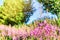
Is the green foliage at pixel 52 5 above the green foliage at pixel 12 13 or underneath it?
above

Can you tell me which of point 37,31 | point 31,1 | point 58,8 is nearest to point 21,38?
point 37,31

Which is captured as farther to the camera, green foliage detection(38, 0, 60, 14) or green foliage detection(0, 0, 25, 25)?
green foliage detection(0, 0, 25, 25)

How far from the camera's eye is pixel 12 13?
26.6m

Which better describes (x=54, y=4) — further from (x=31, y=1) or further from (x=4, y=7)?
(x=4, y=7)

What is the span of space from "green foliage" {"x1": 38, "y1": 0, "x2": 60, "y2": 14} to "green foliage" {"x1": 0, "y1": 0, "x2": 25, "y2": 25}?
2.37 meters

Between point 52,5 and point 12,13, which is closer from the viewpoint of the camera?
point 52,5

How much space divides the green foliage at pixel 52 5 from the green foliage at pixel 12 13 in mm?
2375

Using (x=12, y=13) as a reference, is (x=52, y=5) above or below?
above

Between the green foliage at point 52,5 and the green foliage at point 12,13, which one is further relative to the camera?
the green foliage at point 12,13

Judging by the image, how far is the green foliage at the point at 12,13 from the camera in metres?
26.5

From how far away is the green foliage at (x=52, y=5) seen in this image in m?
25.5

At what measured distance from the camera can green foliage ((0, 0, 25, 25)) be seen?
87.0 feet

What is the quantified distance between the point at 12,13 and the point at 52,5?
12.8ft

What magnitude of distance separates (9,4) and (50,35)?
62.5 ft
